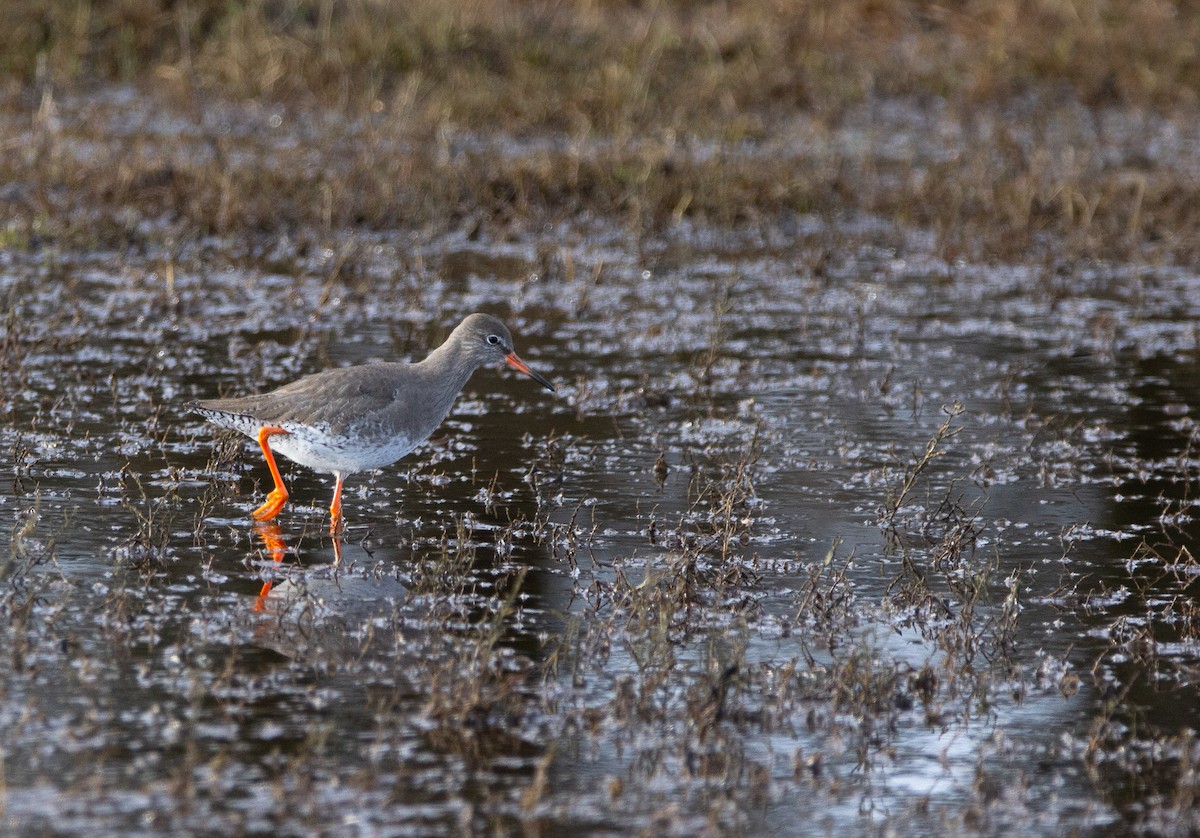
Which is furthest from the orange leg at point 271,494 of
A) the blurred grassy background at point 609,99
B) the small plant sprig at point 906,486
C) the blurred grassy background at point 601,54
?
the blurred grassy background at point 601,54

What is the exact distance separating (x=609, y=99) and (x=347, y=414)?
9400 mm

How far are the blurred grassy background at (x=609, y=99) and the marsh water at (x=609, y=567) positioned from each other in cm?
140

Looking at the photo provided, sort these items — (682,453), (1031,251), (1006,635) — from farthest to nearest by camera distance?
(1031,251) → (682,453) → (1006,635)

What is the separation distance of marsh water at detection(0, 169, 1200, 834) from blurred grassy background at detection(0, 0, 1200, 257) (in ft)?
4.58

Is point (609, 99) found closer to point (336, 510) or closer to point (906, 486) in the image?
point (906, 486)

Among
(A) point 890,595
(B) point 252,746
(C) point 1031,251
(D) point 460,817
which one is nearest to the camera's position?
(D) point 460,817

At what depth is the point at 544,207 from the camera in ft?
43.7

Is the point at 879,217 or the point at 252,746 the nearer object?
the point at 252,746

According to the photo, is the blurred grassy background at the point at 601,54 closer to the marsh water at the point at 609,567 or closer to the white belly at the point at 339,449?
the marsh water at the point at 609,567

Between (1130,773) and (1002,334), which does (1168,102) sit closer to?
(1002,334)

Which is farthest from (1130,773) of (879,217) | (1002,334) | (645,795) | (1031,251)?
(879,217)

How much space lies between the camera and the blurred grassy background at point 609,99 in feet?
42.4

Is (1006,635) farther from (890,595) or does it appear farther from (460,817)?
(460,817)

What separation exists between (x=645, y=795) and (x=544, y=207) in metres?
9.13
